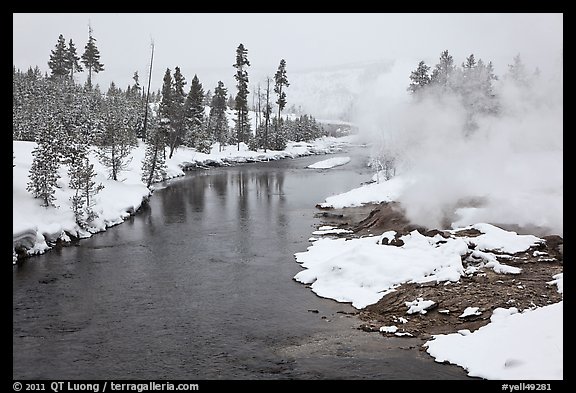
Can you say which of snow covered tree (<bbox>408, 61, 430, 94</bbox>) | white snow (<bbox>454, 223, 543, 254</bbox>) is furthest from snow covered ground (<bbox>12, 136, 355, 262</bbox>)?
snow covered tree (<bbox>408, 61, 430, 94</bbox>)

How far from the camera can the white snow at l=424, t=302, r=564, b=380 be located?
33.2ft

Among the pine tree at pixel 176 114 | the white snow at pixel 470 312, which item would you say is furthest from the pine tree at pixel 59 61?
the white snow at pixel 470 312

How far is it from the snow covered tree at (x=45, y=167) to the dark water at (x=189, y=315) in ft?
10.6

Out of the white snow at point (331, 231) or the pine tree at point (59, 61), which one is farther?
the pine tree at point (59, 61)

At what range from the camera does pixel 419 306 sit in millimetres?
14703

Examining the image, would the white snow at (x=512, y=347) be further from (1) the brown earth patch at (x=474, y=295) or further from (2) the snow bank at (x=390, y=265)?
(2) the snow bank at (x=390, y=265)

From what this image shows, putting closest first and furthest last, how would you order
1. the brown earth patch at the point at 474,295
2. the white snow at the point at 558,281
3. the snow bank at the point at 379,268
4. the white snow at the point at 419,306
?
the brown earth patch at the point at 474,295 → the white snow at the point at 419,306 → the white snow at the point at 558,281 → the snow bank at the point at 379,268

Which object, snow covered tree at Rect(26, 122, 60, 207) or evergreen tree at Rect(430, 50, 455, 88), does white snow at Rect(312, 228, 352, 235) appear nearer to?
snow covered tree at Rect(26, 122, 60, 207)

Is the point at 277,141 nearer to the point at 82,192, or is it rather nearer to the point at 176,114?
the point at 176,114

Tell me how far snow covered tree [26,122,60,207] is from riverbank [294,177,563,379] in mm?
12928

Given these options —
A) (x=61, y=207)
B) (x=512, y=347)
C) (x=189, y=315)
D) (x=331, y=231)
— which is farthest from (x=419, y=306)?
(x=61, y=207)

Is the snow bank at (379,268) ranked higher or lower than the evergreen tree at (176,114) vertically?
lower

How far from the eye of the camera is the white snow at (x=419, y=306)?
47.8ft
